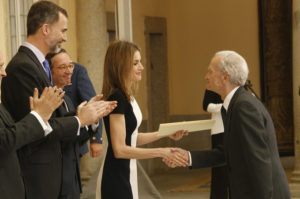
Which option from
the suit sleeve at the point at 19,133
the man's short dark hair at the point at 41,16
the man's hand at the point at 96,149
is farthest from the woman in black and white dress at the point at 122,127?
Result: the man's hand at the point at 96,149

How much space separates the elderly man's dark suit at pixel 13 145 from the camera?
3.04 metres

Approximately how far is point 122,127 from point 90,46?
510 cm

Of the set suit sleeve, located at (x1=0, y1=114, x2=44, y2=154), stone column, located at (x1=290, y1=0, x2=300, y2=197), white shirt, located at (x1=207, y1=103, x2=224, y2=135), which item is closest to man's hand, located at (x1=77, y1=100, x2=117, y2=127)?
suit sleeve, located at (x1=0, y1=114, x2=44, y2=154)

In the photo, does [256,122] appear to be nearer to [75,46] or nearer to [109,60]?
[109,60]

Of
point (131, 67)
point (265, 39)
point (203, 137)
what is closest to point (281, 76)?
point (265, 39)

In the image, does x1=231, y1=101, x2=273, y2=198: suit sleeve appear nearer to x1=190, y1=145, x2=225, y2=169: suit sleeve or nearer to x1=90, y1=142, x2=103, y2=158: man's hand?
x1=190, y1=145, x2=225, y2=169: suit sleeve

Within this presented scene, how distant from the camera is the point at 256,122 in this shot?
3.44m

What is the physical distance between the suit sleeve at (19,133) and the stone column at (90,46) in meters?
5.69

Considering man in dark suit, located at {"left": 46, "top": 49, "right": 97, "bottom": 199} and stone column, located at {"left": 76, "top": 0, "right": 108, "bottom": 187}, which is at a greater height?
stone column, located at {"left": 76, "top": 0, "right": 108, "bottom": 187}

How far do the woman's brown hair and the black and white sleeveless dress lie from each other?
59 mm

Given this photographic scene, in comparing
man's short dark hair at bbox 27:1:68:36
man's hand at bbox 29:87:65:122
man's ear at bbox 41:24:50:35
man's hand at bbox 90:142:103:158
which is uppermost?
man's short dark hair at bbox 27:1:68:36

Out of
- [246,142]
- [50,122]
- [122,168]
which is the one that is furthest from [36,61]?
[246,142]

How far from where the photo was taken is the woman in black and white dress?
3.93 meters

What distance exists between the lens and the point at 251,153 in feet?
11.1
